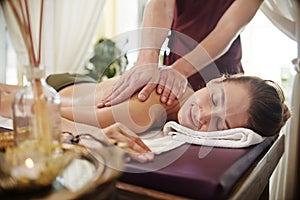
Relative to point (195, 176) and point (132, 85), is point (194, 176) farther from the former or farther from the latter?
point (132, 85)

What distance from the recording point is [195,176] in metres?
0.89

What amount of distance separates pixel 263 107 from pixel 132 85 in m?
0.55

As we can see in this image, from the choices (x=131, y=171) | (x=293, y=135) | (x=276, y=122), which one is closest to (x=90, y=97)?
(x=131, y=171)

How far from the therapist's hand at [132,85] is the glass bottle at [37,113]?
46 centimetres

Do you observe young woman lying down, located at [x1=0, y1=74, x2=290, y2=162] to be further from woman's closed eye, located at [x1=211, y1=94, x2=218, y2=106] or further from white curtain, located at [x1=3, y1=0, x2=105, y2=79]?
white curtain, located at [x1=3, y1=0, x2=105, y2=79]

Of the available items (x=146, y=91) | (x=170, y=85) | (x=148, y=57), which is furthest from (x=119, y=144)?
(x=148, y=57)

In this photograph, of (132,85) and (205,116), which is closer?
(205,116)

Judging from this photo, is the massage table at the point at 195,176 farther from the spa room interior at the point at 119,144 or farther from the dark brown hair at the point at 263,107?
the dark brown hair at the point at 263,107

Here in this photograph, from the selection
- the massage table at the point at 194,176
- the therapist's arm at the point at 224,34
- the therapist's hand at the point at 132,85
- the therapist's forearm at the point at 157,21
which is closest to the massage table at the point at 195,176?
the massage table at the point at 194,176

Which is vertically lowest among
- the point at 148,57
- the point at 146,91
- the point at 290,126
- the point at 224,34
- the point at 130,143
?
the point at 290,126

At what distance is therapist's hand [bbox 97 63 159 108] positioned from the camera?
55.4 inches

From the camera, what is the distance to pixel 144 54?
1.77 m

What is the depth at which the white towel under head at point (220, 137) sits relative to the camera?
1.20 m

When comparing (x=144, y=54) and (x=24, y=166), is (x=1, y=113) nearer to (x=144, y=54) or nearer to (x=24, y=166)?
(x=144, y=54)
